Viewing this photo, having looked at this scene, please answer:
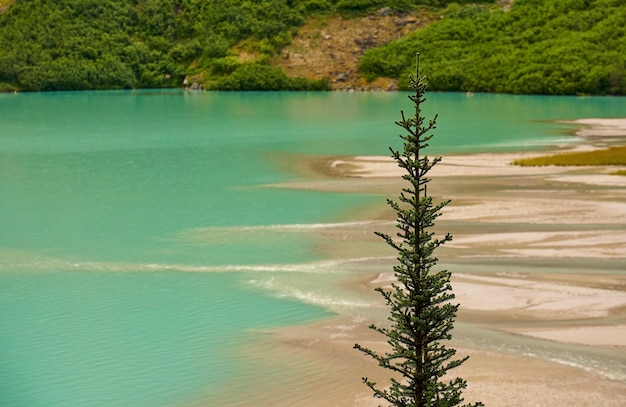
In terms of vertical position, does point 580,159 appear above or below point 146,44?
below

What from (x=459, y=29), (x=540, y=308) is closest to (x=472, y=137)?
(x=540, y=308)

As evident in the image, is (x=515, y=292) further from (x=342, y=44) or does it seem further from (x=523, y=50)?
(x=342, y=44)

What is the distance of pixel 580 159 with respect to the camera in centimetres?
5931

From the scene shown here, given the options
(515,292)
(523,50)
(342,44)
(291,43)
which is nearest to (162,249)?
(515,292)

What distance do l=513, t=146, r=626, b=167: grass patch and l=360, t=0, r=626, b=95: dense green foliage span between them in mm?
81353

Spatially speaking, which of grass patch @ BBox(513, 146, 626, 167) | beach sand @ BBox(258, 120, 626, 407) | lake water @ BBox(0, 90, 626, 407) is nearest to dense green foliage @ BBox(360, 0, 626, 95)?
lake water @ BBox(0, 90, 626, 407)

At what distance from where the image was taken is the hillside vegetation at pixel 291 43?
155m

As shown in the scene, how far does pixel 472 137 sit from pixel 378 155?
43.8 ft

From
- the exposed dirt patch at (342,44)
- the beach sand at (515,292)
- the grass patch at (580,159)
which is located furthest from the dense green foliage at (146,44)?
the beach sand at (515,292)

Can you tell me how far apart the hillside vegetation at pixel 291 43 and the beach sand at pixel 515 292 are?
101 metres

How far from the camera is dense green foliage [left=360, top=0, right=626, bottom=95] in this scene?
142m

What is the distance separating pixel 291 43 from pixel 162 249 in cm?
14634

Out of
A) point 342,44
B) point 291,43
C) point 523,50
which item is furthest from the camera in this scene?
point 291,43

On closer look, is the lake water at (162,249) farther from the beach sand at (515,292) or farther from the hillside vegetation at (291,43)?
the hillside vegetation at (291,43)
